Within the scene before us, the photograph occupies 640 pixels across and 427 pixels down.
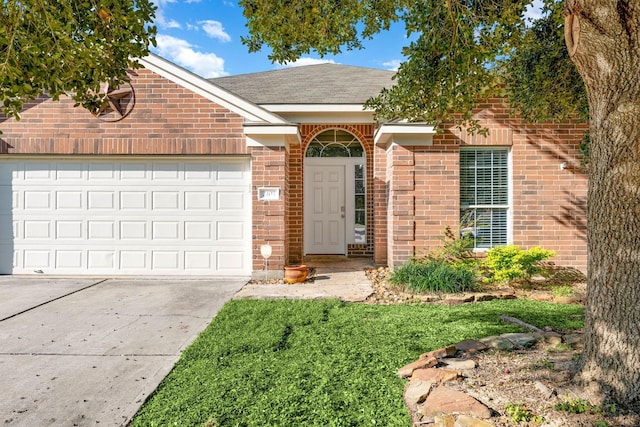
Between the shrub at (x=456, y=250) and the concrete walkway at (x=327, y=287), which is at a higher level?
the shrub at (x=456, y=250)

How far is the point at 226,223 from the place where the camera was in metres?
8.15

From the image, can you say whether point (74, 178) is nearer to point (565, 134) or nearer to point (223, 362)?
point (223, 362)

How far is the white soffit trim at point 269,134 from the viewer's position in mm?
7664

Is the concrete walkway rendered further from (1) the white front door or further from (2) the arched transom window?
(2) the arched transom window

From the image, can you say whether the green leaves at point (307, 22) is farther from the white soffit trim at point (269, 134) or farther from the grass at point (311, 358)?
the grass at point (311, 358)

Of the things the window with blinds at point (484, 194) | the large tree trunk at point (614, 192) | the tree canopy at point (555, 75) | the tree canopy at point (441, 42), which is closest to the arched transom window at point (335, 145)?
the window with blinds at point (484, 194)

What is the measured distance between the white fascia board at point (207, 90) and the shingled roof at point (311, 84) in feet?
5.06

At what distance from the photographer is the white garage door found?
8148 mm

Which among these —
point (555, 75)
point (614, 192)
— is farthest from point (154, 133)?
point (614, 192)

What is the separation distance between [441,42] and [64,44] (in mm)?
4128

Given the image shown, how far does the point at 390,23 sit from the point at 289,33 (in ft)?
5.53

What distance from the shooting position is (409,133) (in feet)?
25.1

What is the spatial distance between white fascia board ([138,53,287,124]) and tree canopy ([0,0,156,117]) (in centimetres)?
374

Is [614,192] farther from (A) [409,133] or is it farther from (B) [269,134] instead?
(B) [269,134]
